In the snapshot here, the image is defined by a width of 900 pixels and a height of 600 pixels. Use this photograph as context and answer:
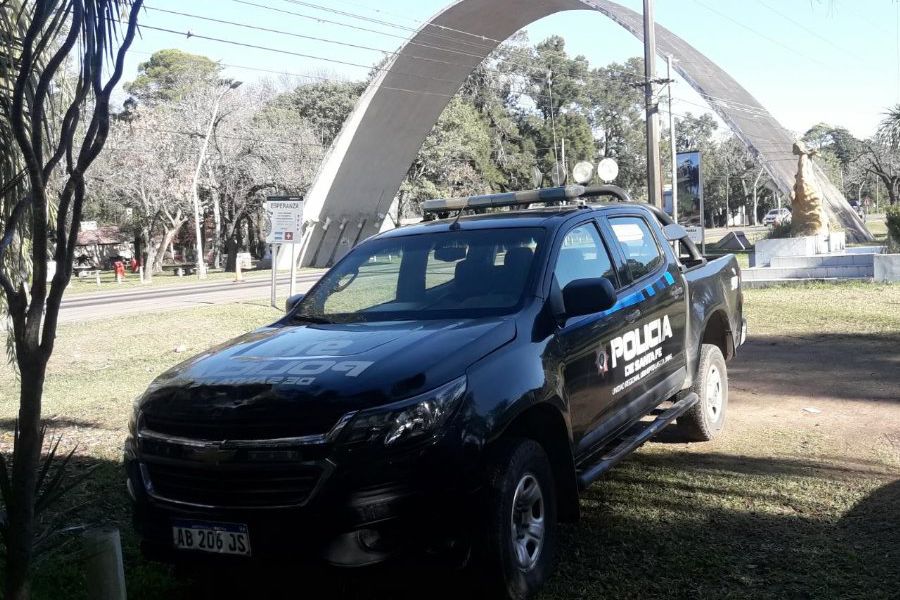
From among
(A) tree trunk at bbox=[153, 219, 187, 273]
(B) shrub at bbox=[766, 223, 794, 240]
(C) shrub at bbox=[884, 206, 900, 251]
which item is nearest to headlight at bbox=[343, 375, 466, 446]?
(C) shrub at bbox=[884, 206, 900, 251]

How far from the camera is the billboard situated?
2222cm

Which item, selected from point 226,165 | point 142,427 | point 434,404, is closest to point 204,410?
point 142,427

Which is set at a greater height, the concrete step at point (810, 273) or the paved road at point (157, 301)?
the concrete step at point (810, 273)

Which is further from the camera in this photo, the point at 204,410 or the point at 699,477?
the point at 699,477

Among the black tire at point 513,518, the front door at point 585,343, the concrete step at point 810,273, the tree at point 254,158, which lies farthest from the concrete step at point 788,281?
the tree at point 254,158

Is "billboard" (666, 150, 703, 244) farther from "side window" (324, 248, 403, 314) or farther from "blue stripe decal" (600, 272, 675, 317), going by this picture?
"side window" (324, 248, 403, 314)

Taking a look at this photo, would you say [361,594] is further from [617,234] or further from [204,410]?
[617,234]

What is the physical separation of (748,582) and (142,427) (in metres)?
2.82

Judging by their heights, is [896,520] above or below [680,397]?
below

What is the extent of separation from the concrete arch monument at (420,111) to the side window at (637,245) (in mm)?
34742

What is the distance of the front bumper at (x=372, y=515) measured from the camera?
10.7ft

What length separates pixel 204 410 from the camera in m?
3.51

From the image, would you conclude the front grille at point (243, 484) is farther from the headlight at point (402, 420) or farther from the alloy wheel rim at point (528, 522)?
the alloy wheel rim at point (528, 522)

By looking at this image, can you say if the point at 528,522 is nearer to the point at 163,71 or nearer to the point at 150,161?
the point at 150,161
